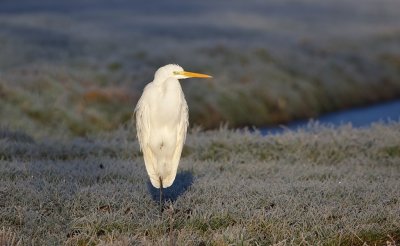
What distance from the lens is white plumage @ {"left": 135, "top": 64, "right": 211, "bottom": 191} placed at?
8.10 m

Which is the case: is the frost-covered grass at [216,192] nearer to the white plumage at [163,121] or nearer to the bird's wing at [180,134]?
the bird's wing at [180,134]

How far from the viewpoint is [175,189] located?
9.80m

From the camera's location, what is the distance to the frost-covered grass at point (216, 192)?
305 inches

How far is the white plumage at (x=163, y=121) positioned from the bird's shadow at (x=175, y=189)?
45 cm

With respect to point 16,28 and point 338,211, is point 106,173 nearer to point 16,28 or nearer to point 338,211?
point 338,211

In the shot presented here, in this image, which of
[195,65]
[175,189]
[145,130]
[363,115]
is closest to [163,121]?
[145,130]

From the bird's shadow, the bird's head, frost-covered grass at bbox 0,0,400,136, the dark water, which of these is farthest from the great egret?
the dark water

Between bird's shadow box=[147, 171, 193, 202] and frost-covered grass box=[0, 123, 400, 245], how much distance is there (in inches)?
0.8

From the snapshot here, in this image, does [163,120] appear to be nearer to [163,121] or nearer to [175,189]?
[163,121]

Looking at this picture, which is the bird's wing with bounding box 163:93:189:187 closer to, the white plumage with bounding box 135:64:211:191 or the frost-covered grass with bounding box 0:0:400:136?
the white plumage with bounding box 135:64:211:191

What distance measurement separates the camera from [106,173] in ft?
33.7

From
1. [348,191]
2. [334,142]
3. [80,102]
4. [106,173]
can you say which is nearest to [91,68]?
[80,102]

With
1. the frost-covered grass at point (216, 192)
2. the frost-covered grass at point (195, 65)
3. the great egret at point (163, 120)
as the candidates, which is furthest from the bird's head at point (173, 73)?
the frost-covered grass at point (195, 65)

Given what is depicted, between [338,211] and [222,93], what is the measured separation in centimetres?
1237
